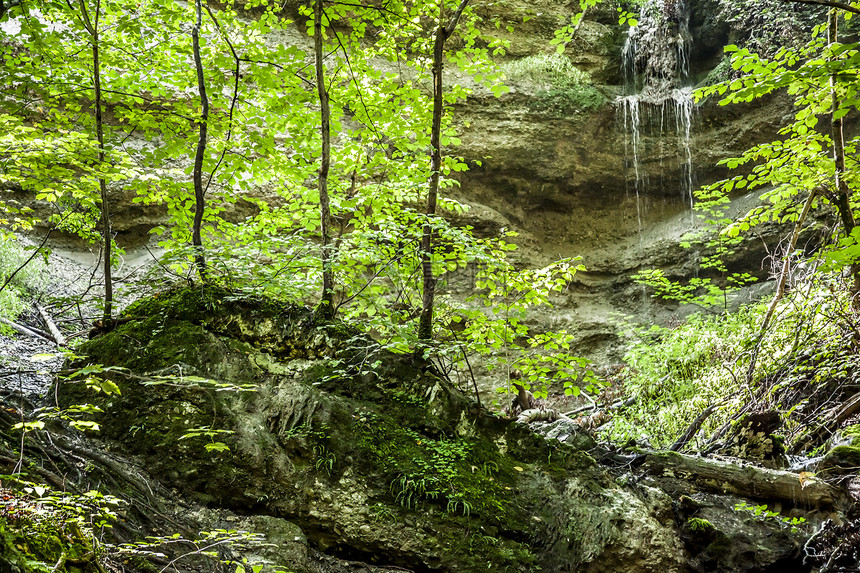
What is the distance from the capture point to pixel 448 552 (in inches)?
142

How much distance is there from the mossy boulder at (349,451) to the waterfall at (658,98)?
1156 cm

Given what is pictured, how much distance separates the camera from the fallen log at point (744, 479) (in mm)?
4238

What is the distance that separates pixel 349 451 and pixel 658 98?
1346 centimetres

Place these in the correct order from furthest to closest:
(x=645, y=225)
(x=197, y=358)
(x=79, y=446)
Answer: (x=645, y=225) < (x=197, y=358) < (x=79, y=446)

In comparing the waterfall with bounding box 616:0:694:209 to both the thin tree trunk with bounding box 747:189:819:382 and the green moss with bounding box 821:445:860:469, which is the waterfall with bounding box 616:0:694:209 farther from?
the green moss with bounding box 821:445:860:469

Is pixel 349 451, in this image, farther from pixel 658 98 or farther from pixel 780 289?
pixel 658 98

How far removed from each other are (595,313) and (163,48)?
11312 millimetres

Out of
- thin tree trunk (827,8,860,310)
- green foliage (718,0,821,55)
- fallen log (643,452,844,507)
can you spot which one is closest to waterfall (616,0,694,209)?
green foliage (718,0,821,55)

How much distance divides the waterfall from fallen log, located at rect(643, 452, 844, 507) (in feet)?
36.1

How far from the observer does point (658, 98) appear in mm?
13586

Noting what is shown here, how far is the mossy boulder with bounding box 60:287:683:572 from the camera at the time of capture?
3.61m

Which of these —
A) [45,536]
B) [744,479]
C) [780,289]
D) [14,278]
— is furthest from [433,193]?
[14,278]

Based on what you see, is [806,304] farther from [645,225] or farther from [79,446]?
[645,225]

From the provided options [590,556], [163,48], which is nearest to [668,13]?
[163,48]
